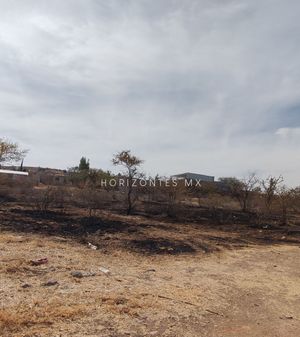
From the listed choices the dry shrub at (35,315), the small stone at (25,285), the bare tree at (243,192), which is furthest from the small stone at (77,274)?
the bare tree at (243,192)

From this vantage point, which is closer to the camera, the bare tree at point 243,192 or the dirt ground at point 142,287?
the dirt ground at point 142,287

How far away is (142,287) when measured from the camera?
629cm

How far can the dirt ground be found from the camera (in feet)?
15.4

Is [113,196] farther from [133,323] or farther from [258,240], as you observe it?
[133,323]

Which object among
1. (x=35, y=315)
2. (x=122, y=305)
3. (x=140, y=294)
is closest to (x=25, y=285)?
(x=35, y=315)

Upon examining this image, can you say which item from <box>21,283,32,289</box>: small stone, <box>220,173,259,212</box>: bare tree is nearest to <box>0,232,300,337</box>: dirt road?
<box>21,283,32,289</box>: small stone

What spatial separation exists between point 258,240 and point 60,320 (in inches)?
384

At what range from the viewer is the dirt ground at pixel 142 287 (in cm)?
→ 471

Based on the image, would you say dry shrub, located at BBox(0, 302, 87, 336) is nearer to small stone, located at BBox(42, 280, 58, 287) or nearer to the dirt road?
the dirt road

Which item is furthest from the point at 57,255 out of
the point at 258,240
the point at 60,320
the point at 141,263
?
the point at 258,240

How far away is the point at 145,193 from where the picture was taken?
22.6 meters

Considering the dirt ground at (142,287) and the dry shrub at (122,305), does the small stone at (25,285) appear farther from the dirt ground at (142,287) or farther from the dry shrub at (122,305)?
the dry shrub at (122,305)

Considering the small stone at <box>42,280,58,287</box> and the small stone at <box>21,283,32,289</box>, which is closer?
the small stone at <box>21,283,32,289</box>

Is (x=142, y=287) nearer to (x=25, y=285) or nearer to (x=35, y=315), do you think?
(x=25, y=285)
